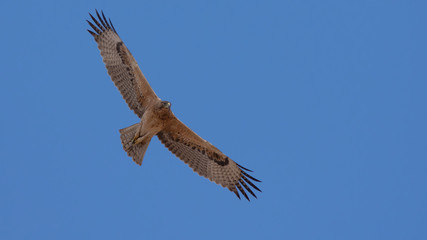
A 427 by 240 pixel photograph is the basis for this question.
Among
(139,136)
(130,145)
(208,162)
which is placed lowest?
(130,145)

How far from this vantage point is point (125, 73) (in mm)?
9750

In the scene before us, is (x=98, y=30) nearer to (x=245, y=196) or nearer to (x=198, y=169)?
Answer: (x=198, y=169)

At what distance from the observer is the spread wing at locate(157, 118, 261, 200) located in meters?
10.0

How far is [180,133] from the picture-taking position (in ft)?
32.6

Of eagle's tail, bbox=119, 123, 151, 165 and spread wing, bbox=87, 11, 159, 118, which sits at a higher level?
spread wing, bbox=87, 11, 159, 118

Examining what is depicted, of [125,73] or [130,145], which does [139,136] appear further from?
[125,73]

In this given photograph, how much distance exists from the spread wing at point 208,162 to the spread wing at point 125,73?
0.68 metres

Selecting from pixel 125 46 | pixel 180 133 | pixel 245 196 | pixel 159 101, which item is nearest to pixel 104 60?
pixel 125 46

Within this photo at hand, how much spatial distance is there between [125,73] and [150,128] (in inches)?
42.5

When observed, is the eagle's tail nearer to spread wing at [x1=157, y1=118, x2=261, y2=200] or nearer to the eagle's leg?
the eagle's leg

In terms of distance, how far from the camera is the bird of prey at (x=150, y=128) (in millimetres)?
9492

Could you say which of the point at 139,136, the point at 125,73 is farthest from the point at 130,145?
the point at 125,73

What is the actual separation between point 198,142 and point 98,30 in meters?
2.65

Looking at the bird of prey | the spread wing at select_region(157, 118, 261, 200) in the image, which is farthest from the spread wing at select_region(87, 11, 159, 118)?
the spread wing at select_region(157, 118, 261, 200)
